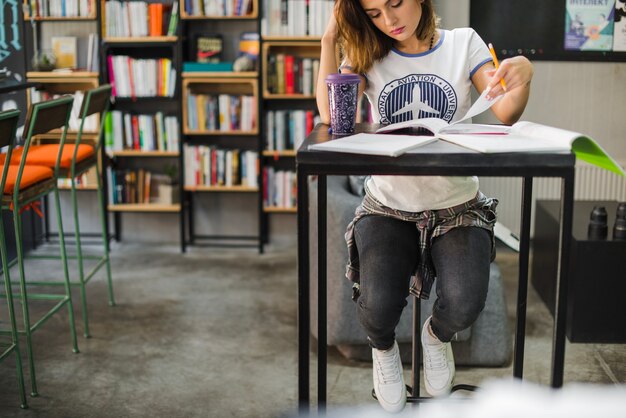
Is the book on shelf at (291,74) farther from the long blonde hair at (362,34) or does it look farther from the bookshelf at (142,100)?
the long blonde hair at (362,34)

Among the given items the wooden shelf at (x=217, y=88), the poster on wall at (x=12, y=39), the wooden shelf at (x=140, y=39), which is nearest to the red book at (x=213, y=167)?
the wooden shelf at (x=217, y=88)

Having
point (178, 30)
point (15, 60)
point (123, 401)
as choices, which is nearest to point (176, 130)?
point (178, 30)

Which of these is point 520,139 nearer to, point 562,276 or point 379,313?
point 562,276

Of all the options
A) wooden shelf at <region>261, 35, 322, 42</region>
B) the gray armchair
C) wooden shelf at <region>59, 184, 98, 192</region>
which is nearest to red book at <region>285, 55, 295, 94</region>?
wooden shelf at <region>261, 35, 322, 42</region>

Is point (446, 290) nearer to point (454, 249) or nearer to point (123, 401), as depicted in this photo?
point (454, 249)

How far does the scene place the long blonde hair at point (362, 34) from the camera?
1.86m

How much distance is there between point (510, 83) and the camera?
1.69m

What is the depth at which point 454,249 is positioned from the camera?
1.72 metres

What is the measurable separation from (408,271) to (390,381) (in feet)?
0.87

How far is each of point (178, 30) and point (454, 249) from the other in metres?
3.14

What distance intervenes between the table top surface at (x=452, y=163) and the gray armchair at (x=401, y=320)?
132cm

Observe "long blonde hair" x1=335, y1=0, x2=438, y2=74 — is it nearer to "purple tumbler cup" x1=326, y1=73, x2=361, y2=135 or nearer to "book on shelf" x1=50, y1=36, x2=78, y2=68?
"purple tumbler cup" x1=326, y1=73, x2=361, y2=135

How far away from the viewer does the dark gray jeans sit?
171 cm

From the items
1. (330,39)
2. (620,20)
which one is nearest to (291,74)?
(620,20)
